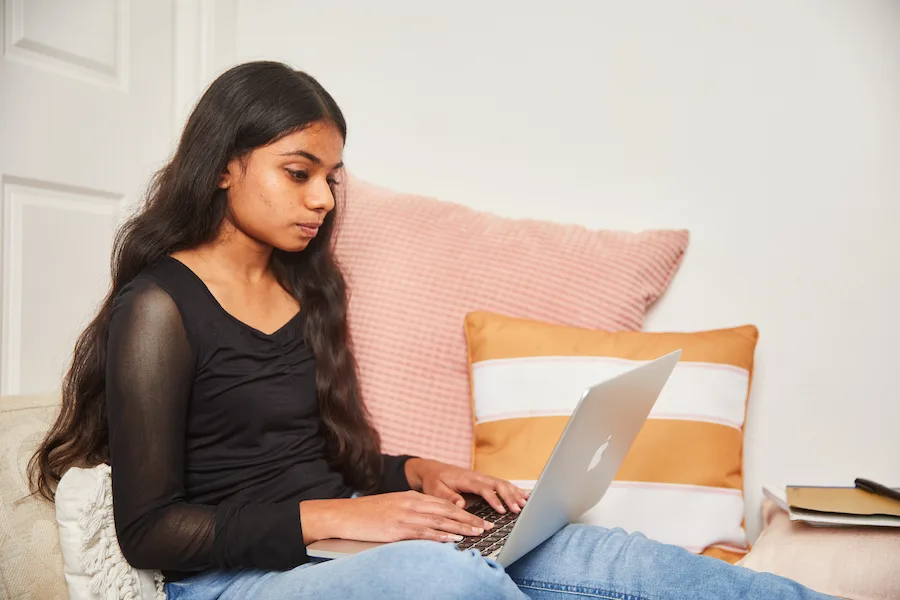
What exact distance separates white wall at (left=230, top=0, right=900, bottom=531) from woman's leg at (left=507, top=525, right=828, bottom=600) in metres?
0.59

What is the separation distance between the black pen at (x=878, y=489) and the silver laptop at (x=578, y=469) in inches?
14.2

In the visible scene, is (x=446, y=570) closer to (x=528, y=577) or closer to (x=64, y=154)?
(x=528, y=577)

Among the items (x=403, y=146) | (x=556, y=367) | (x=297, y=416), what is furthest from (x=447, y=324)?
(x=403, y=146)

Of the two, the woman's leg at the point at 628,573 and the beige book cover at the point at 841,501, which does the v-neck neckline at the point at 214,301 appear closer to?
the woman's leg at the point at 628,573

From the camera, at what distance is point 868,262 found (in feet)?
4.57

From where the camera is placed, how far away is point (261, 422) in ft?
3.53

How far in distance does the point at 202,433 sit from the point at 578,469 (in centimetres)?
49

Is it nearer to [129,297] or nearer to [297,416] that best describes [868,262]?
[297,416]

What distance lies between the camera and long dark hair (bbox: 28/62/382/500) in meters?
1.02

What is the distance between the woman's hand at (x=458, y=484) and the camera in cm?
106

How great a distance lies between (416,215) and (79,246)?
2.26ft

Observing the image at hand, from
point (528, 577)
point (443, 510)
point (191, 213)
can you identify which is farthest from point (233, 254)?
point (528, 577)

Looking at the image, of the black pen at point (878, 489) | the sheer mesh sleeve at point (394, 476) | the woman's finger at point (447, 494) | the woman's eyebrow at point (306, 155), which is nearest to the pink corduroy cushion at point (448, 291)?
the sheer mesh sleeve at point (394, 476)

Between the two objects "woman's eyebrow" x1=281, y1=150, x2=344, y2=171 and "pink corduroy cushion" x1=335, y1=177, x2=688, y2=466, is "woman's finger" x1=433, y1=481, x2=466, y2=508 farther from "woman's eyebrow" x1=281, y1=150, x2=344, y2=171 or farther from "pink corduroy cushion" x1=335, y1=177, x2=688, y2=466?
"woman's eyebrow" x1=281, y1=150, x2=344, y2=171
